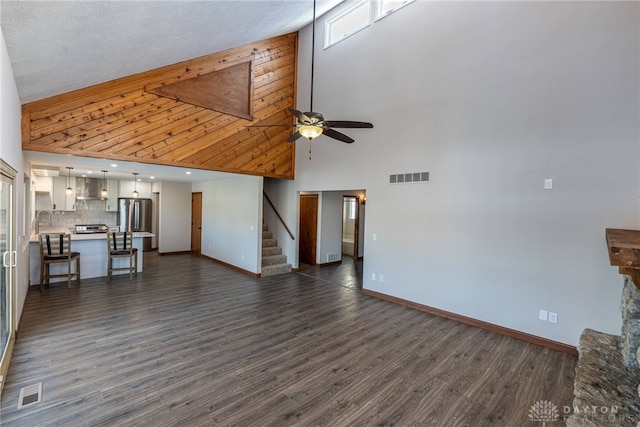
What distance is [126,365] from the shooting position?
9.36 feet

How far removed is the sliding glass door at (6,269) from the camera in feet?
8.66

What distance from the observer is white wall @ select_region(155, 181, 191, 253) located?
8.80 metres

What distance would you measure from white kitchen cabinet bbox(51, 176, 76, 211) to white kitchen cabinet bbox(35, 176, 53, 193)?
0.28 metres

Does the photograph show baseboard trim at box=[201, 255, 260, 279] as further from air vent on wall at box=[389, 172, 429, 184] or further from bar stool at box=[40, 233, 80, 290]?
air vent on wall at box=[389, 172, 429, 184]

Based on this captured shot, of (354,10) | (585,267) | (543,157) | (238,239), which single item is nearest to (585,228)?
(585,267)

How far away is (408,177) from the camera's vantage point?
4.85 metres

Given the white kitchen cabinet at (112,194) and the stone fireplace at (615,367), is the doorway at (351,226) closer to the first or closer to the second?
the stone fireplace at (615,367)

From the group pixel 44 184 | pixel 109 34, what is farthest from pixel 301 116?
pixel 44 184

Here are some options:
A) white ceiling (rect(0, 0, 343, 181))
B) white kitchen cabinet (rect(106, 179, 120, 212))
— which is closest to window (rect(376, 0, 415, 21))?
white ceiling (rect(0, 0, 343, 181))

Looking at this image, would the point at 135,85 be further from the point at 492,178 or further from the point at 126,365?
the point at 492,178

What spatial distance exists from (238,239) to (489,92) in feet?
19.7

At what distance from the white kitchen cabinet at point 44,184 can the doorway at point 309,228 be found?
6.77 m

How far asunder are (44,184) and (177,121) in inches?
204

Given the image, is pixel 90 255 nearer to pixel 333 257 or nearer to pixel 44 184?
pixel 44 184
